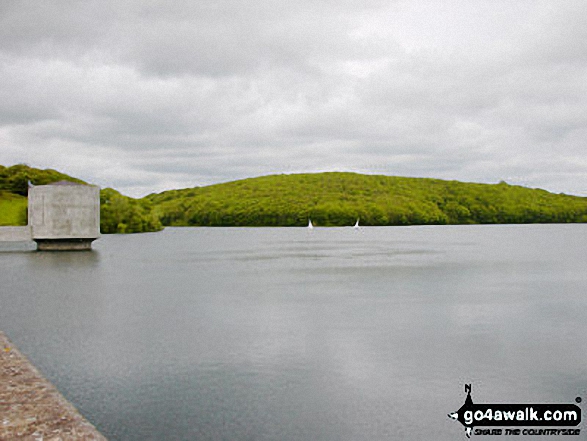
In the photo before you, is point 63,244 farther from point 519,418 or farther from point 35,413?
point 519,418

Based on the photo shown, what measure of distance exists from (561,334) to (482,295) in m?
8.94

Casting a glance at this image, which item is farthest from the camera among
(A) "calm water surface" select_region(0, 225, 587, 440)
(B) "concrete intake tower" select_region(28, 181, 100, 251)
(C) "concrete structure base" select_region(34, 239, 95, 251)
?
(C) "concrete structure base" select_region(34, 239, 95, 251)

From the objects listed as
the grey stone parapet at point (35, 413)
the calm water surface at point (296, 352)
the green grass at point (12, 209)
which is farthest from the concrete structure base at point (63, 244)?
the grey stone parapet at point (35, 413)

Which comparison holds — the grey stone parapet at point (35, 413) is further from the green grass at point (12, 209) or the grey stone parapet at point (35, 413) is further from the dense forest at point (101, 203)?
the dense forest at point (101, 203)

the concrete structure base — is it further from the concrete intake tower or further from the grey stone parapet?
the grey stone parapet

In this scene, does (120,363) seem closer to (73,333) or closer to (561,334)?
(73,333)

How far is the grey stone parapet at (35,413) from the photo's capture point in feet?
26.5

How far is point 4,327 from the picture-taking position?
18250 millimetres

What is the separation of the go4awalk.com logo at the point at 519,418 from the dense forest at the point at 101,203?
102 meters

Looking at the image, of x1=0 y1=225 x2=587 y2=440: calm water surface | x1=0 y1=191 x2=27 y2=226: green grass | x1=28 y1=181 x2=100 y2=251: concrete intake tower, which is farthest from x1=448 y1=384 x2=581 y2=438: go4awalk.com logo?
x1=0 y1=191 x2=27 y2=226: green grass

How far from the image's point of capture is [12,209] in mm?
102438

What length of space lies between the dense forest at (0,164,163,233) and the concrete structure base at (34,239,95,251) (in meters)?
42.3

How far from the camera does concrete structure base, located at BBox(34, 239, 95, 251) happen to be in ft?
201

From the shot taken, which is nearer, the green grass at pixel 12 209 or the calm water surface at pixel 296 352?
the calm water surface at pixel 296 352
